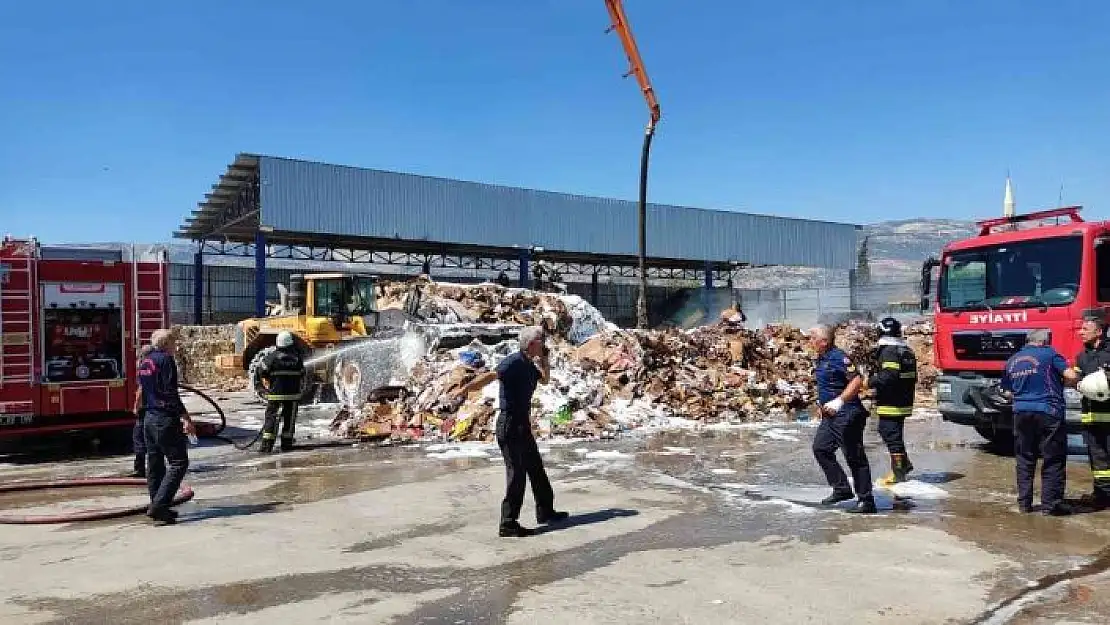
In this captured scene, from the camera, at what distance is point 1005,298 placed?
376 inches

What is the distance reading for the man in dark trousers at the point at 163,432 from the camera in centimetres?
704

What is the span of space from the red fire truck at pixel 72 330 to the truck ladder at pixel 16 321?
0.01 meters

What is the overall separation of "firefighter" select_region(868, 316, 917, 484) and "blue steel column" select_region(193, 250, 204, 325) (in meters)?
30.4

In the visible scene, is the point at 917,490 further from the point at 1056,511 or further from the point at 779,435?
the point at 779,435

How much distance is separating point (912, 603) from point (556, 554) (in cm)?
240

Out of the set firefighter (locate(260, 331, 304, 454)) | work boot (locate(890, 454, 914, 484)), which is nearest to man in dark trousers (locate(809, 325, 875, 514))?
work boot (locate(890, 454, 914, 484))

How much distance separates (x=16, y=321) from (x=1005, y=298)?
12541 millimetres

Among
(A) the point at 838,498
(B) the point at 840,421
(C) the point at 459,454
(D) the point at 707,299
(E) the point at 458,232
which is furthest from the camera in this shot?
(D) the point at 707,299

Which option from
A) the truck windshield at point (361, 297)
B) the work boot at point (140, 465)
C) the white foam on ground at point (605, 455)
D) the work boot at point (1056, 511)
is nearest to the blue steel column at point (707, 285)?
the truck windshield at point (361, 297)

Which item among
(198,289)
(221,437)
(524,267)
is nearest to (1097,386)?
(221,437)

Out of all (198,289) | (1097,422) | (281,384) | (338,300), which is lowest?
(1097,422)

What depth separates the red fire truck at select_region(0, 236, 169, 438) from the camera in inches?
429

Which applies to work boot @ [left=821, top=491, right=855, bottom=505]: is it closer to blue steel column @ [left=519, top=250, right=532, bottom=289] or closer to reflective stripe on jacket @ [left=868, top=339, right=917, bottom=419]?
reflective stripe on jacket @ [left=868, top=339, right=917, bottom=419]

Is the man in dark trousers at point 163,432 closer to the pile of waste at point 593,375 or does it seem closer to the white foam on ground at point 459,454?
the white foam on ground at point 459,454
